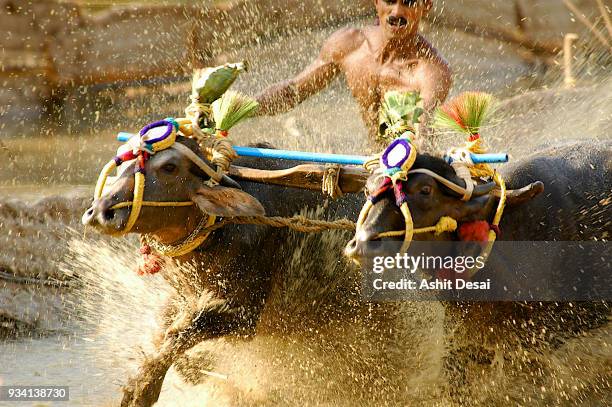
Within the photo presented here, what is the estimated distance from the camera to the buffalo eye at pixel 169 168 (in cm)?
404

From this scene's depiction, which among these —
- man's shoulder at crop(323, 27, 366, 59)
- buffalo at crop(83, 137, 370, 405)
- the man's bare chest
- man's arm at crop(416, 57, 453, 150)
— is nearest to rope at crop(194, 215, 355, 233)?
buffalo at crop(83, 137, 370, 405)

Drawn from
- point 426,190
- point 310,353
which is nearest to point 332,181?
point 426,190

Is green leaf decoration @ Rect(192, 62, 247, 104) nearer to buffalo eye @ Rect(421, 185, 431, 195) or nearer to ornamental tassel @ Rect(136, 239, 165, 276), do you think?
ornamental tassel @ Rect(136, 239, 165, 276)

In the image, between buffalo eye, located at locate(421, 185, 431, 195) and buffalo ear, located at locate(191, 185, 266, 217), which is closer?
buffalo eye, located at locate(421, 185, 431, 195)

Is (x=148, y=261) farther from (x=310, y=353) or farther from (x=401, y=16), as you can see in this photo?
(x=401, y=16)

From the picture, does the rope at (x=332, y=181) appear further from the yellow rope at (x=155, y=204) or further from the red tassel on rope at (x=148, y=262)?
the red tassel on rope at (x=148, y=262)

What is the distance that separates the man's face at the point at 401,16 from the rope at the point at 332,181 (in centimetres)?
184

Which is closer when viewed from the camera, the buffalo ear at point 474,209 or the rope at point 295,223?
the buffalo ear at point 474,209

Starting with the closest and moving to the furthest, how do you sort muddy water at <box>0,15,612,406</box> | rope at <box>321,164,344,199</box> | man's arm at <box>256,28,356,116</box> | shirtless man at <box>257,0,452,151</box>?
rope at <box>321,164,344,199</box> → muddy water at <box>0,15,612,406</box> → shirtless man at <box>257,0,452,151</box> → man's arm at <box>256,28,356,116</box>

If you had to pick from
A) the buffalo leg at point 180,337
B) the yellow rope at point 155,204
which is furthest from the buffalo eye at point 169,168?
the buffalo leg at point 180,337

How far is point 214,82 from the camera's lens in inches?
172

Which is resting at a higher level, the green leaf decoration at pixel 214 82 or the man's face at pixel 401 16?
the green leaf decoration at pixel 214 82

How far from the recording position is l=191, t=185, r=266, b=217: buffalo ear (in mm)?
4062

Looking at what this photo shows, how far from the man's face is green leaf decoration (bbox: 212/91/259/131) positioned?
1391mm
